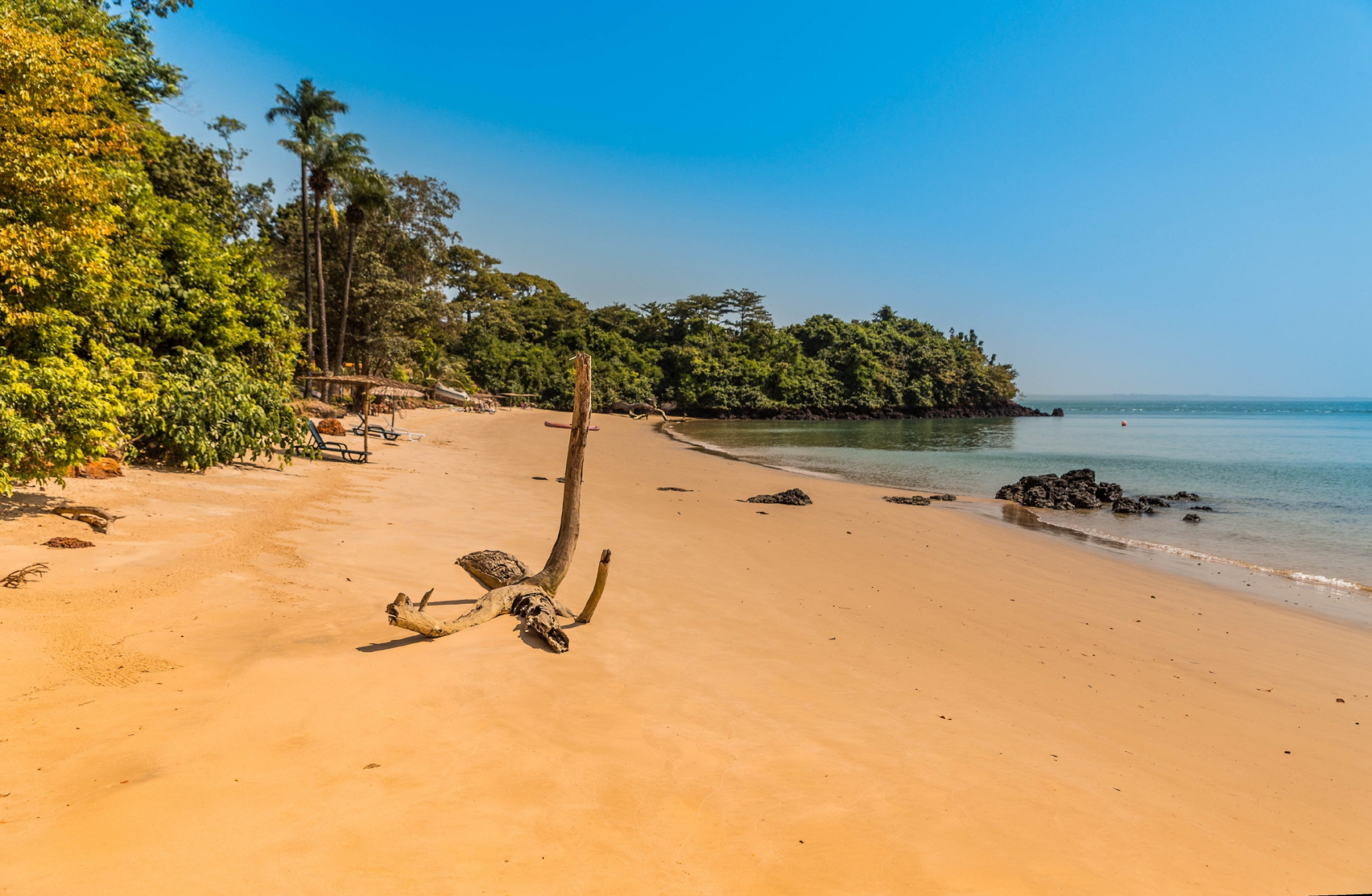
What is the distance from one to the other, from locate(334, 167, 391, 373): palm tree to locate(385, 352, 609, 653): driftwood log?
31.5 m

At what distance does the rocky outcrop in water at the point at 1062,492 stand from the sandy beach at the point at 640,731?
30.0 feet

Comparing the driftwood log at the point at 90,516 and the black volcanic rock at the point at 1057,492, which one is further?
the black volcanic rock at the point at 1057,492

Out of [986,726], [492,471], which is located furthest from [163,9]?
[986,726]

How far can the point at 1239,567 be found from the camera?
11477 millimetres

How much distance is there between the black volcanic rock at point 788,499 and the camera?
15148 mm

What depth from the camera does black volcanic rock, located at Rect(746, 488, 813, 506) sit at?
15148 millimetres

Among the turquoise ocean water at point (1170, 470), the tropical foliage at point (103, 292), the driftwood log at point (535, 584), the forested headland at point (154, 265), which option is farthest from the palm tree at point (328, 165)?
the driftwood log at point (535, 584)

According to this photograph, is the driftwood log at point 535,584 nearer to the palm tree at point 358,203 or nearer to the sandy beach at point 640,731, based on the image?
the sandy beach at point 640,731

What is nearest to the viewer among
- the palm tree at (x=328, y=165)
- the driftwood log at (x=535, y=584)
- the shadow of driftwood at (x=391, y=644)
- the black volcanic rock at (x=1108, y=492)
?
the shadow of driftwood at (x=391, y=644)

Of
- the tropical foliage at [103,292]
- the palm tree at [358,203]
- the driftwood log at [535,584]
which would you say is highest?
the palm tree at [358,203]

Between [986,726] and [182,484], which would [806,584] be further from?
[182,484]

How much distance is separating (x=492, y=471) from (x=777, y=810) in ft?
48.4

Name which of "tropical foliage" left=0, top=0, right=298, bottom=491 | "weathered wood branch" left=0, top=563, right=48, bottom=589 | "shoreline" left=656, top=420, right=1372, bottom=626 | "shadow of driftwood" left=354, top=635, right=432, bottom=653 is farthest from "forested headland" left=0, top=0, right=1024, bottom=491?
"shoreline" left=656, top=420, right=1372, bottom=626

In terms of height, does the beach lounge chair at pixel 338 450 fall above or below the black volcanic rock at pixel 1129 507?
above
